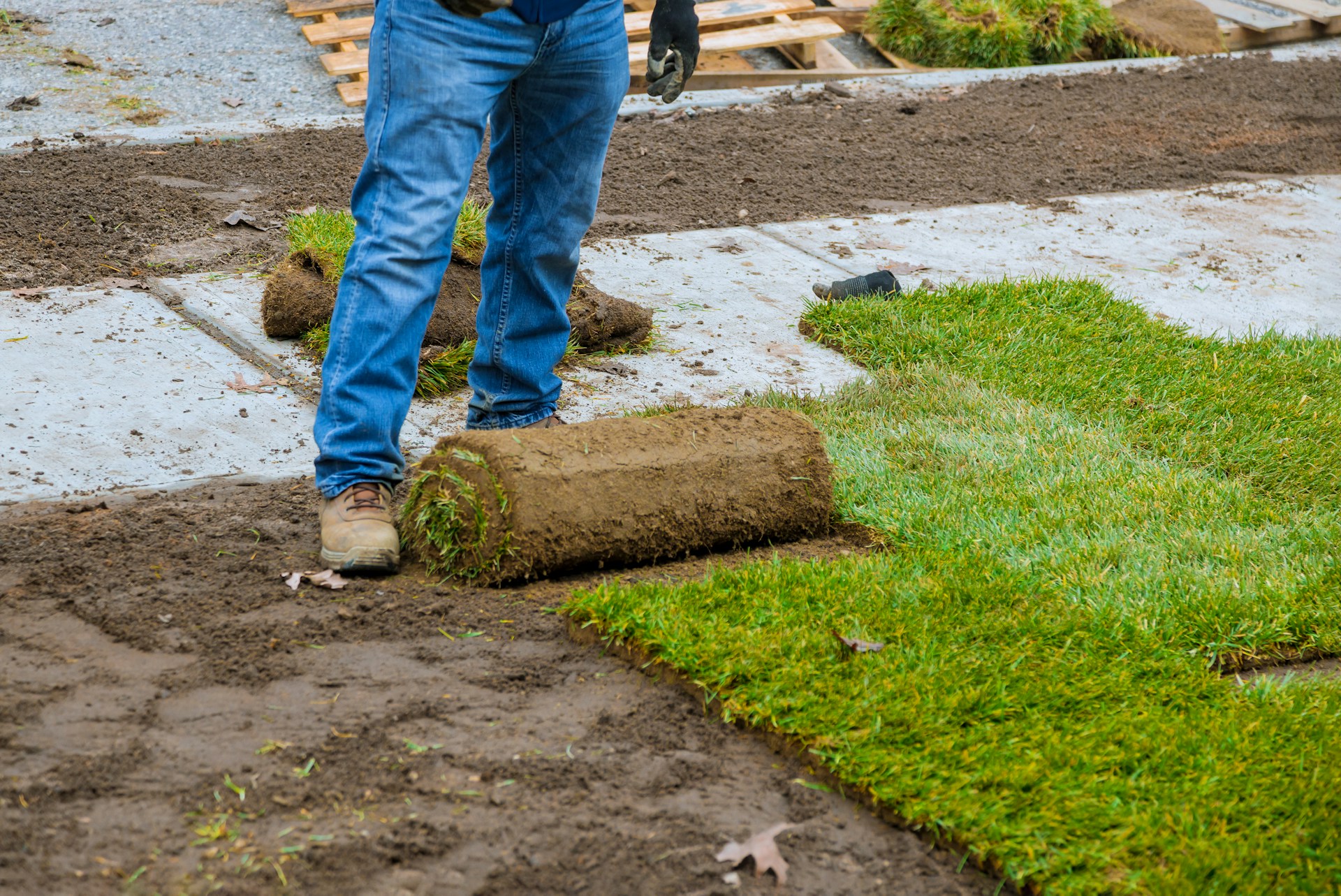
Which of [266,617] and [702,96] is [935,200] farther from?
[266,617]

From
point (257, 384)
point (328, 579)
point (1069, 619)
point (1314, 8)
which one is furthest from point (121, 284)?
point (1314, 8)

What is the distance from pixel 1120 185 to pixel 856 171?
1.44m

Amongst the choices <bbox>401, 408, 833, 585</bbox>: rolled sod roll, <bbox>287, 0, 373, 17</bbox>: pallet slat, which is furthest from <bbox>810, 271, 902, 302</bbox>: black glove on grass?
<bbox>287, 0, 373, 17</bbox>: pallet slat

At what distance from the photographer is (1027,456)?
364cm

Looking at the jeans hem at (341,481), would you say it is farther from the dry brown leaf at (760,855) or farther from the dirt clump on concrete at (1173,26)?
the dirt clump on concrete at (1173,26)

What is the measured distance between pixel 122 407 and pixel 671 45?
6.38 feet

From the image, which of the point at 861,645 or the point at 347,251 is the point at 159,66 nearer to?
the point at 347,251

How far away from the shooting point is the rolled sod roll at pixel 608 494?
280 centimetres

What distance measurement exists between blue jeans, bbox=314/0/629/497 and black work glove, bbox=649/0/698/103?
170 mm

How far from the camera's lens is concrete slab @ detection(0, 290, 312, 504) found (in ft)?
10.9

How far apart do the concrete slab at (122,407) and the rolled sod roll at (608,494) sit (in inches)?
29.6

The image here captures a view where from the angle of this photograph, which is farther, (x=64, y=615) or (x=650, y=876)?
(x=64, y=615)

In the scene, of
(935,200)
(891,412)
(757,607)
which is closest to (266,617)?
(757,607)

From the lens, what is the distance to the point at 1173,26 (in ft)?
33.4
